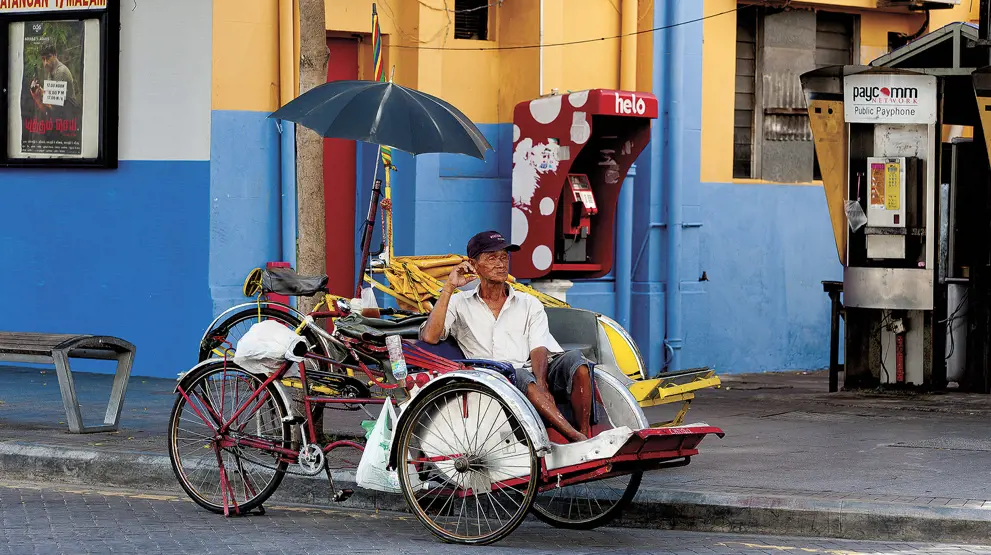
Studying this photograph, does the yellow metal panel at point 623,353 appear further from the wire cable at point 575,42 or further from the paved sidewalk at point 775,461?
the wire cable at point 575,42

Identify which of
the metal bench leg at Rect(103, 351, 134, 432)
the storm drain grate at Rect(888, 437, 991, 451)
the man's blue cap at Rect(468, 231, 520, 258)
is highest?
the man's blue cap at Rect(468, 231, 520, 258)

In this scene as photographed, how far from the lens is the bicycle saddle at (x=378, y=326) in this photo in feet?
23.5

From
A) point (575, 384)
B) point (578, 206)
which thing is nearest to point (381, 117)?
point (575, 384)

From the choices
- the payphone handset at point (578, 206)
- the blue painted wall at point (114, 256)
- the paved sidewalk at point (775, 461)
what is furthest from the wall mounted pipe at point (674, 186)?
the blue painted wall at point (114, 256)

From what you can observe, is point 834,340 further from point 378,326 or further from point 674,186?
point 378,326

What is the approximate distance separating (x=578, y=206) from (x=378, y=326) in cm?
518

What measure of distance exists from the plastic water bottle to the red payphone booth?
5.47 meters

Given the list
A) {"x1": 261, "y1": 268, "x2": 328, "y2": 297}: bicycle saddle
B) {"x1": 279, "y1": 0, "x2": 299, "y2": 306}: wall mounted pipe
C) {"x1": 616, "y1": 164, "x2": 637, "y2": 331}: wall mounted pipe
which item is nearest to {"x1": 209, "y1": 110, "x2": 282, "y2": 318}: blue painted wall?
{"x1": 279, "y1": 0, "x2": 299, "y2": 306}: wall mounted pipe

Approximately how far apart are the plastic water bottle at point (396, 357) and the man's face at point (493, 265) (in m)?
0.59

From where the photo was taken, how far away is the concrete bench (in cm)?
914

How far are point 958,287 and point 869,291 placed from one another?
2.95 feet

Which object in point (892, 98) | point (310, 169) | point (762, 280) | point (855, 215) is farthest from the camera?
point (762, 280)

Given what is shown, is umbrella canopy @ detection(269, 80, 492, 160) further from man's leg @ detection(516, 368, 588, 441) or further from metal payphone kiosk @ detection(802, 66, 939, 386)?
metal payphone kiosk @ detection(802, 66, 939, 386)

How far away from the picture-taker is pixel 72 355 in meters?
9.35
